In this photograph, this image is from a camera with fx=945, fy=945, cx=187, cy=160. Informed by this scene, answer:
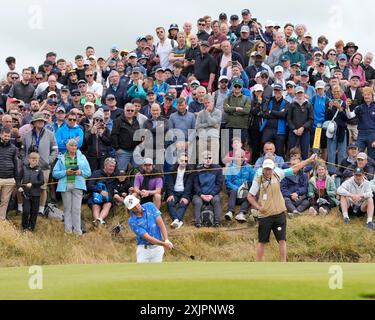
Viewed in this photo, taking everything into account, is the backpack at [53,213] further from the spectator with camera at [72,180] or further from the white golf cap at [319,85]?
the white golf cap at [319,85]

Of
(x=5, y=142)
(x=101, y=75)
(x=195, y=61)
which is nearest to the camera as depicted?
(x=5, y=142)

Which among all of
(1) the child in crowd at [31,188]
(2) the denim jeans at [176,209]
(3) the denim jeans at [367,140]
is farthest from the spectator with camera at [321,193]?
(1) the child in crowd at [31,188]

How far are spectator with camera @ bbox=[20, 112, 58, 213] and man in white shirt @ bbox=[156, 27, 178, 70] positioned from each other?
6.21 meters

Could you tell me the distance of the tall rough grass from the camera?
22719mm

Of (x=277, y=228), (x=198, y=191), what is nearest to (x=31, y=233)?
(x=198, y=191)

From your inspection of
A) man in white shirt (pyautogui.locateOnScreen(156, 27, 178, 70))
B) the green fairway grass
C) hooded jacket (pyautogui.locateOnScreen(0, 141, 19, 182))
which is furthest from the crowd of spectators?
the green fairway grass

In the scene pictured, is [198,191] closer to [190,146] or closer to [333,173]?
[190,146]

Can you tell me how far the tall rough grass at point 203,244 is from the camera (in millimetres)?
22719

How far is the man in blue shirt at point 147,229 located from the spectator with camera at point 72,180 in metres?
5.38

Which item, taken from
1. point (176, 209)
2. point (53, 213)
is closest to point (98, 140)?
point (53, 213)

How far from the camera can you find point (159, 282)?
1214 centimetres

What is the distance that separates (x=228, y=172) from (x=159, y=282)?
12.2m

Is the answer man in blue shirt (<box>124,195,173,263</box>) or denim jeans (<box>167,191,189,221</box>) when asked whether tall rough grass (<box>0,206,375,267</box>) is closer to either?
denim jeans (<box>167,191,189,221</box>)

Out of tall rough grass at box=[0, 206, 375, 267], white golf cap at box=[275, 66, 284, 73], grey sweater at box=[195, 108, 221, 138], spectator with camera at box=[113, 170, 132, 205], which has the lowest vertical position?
tall rough grass at box=[0, 206, 375, 267]
